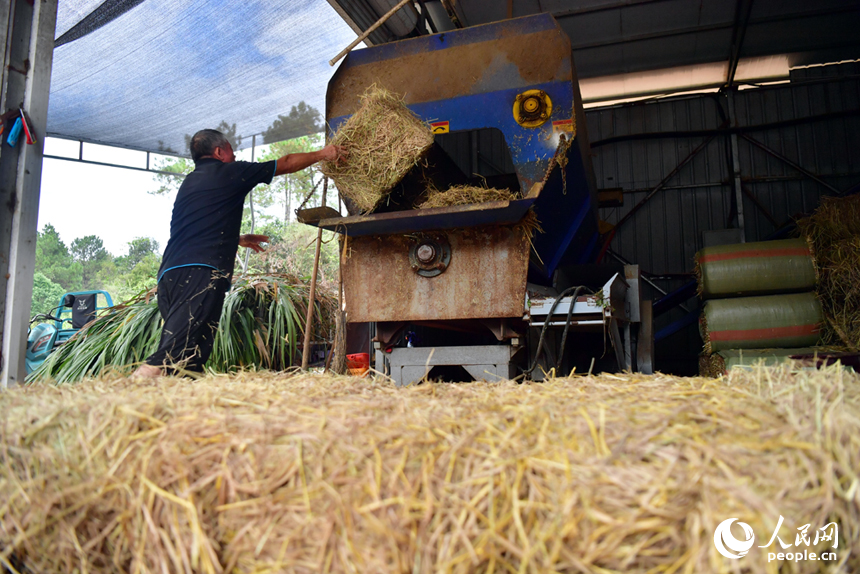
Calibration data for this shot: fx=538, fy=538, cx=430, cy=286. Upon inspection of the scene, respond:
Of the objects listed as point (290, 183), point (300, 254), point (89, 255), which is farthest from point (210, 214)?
point (89, 255)

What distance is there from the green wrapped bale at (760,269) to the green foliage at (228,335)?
12.1 ft

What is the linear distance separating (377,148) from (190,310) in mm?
1436

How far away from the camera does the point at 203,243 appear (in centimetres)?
323

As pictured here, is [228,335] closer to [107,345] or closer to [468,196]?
[107,345]

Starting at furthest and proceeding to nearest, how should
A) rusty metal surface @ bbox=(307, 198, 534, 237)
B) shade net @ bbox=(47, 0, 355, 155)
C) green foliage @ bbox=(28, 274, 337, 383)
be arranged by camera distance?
shade net @ bbox=(47, 0, 355, 155) < green foliage @ bbox=(28, 274, 337, 383) < rusty metal surface @ bbox=(307, 198, 534, 237)

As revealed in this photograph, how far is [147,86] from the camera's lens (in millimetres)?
5875

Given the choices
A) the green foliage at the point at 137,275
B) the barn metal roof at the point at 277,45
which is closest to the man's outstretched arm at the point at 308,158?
the barn metal roof at the point at 277,45

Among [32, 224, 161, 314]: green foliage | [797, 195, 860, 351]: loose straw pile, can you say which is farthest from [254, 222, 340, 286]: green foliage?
[32, 224, 161, 314]: green foliage

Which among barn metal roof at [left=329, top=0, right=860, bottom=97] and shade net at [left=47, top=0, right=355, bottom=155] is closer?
shade net at [left=47, top=0, right=355, bottom=155]

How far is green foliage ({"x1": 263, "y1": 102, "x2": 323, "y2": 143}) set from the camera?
723 centimetres

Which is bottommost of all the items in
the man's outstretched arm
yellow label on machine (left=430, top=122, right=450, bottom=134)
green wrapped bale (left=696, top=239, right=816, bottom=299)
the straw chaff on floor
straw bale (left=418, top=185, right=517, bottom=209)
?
the straw chaff on floor

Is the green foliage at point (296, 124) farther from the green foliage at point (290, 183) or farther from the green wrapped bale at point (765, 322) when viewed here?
the green foliage at point (290, 183)

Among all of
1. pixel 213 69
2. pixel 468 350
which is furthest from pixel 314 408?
pixel 213 69

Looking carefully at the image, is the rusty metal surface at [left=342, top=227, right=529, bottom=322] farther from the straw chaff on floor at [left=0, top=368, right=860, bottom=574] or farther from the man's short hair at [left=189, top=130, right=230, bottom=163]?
the straw chaff on floor at [left=0, top=368, right=860, bottom=574]
